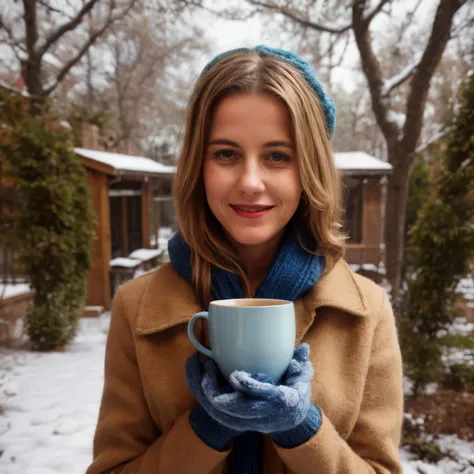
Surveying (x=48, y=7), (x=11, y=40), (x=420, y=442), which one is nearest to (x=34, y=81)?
(x=11, y=40)

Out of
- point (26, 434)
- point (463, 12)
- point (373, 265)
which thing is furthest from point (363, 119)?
point (26, 434)

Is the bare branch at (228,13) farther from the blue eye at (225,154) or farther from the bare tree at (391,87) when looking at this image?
the blue eye at (225,154)

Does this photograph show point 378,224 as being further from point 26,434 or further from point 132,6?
point 26,434

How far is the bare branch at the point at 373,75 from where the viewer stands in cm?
217

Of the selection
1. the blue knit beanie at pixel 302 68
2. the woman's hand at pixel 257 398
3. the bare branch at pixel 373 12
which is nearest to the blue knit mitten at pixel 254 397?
the woman's hand at pixel 257 398

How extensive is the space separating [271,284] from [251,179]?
0.20 m

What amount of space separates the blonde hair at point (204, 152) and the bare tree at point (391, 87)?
1.43 metres

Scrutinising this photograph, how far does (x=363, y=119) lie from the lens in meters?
2.23

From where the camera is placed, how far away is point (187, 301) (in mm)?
796

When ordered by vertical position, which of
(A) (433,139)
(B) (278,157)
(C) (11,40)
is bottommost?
(B) (278,157)

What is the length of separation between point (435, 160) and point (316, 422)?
169cm

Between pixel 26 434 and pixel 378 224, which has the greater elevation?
pixel 378 224

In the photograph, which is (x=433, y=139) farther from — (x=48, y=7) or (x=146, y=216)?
(x=48, y=7)

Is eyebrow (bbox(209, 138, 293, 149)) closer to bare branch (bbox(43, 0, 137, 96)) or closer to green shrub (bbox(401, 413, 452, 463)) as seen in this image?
green shrub (bbox(401, 413, 452, 463))
